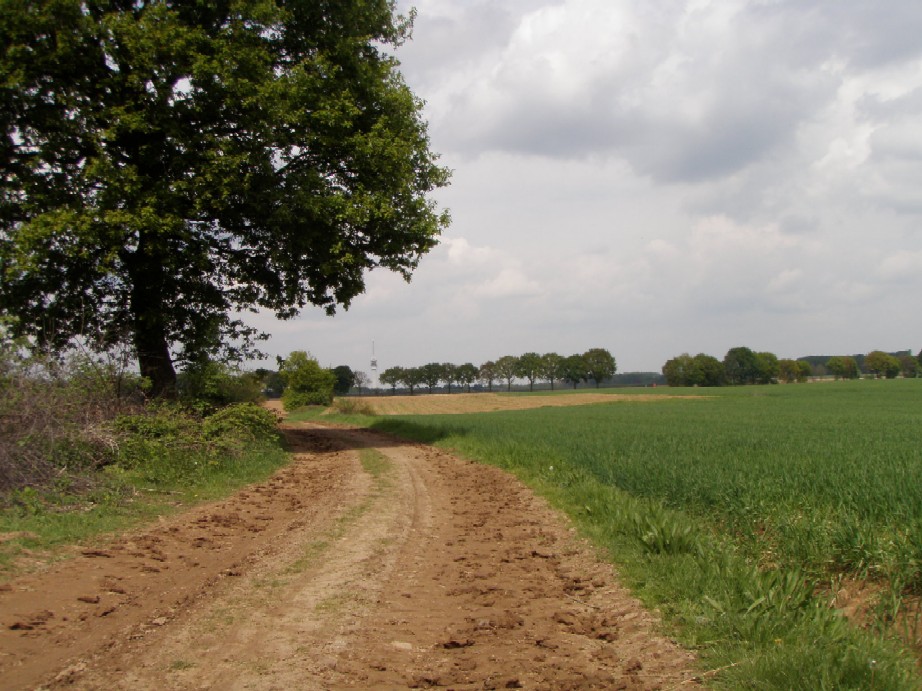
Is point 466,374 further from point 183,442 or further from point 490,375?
point 183,442

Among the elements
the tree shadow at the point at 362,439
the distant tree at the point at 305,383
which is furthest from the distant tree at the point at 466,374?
the tree shadow at the point at 362,439

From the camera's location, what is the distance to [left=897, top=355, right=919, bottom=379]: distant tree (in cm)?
15238

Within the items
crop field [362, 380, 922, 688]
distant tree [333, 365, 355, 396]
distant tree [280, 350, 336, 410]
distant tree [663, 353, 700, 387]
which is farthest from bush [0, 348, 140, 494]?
distant tree [663, 353, 700, 387]

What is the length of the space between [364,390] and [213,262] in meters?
125

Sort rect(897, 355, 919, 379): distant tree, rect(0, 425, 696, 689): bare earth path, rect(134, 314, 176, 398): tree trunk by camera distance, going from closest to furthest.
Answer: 1. rect(0, 425, 696, 689): bare earth path
2. rect(134, 314, 176, 398): tree trunk
3. rect(897, 355, 919, 379): distant tree

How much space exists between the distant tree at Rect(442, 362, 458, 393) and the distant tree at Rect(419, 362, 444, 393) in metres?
0.90

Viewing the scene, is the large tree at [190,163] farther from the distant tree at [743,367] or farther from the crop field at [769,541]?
the distant tree at [743,367]

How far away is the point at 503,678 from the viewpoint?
450 centimetres

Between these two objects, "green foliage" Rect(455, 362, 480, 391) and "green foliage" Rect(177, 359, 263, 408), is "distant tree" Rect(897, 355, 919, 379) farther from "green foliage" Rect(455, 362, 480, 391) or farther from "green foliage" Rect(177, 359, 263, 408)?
"green foliage" Rect(177, 359, 263, 408)

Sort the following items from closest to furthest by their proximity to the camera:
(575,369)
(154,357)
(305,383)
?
(154,357) < (305,383) < (575,369)

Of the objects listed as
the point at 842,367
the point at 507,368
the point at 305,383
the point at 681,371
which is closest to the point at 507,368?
the point at 507,368

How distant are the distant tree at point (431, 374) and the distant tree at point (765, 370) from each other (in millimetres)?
74636

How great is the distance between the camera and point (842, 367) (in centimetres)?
16412

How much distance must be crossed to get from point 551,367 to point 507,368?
40.2 ft
